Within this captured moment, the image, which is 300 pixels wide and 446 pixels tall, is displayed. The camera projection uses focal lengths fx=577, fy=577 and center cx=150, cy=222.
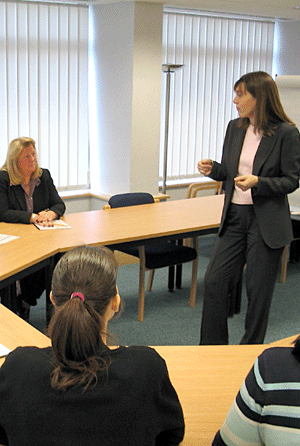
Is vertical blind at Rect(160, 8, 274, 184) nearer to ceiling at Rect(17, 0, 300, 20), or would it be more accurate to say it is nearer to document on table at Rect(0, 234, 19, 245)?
ceiling at Rect(17, 0, 300, 20)

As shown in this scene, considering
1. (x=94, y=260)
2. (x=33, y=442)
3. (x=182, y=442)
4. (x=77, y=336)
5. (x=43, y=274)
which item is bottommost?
(x=43, y=274)

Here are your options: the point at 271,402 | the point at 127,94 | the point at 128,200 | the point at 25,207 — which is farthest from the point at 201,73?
the point at 271,402

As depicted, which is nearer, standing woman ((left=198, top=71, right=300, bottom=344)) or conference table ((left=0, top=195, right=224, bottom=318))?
standing woman ((left=198, top=71, right=300, bottom=344))

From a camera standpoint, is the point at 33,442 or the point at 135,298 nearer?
the point at 33,442

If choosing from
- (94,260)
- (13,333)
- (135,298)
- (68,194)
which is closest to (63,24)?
(68,194)

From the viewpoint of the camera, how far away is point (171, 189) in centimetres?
671

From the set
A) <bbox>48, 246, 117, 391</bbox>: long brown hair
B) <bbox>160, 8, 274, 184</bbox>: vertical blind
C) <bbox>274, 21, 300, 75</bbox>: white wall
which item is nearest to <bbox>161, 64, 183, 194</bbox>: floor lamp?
<bbox>160, 8, 274, 184</bbox>: vertical blind

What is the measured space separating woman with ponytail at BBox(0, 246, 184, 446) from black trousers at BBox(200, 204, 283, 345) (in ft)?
5.85

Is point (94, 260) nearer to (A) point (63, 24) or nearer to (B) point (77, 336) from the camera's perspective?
(B) point (77, 336)

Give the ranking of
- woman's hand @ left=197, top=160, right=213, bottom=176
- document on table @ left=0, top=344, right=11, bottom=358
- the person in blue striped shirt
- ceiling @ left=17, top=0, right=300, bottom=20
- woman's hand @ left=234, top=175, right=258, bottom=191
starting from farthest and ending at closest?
1. ceiling @ left=17, top=0, right=300, bottom=20
2. woman's hand @ left=197, top=160, right=213, bottom=176
3. woman's hand @ left=234, top=175, right=258, bottom=191
4. document on table @ left=0, top=344, right=11, bottom=358
5. the person in blue striped shirt

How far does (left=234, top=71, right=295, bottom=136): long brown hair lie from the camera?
295 cm

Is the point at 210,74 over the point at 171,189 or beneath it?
over

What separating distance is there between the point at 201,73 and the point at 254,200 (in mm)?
4075

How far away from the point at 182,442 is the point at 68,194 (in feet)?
15.5
